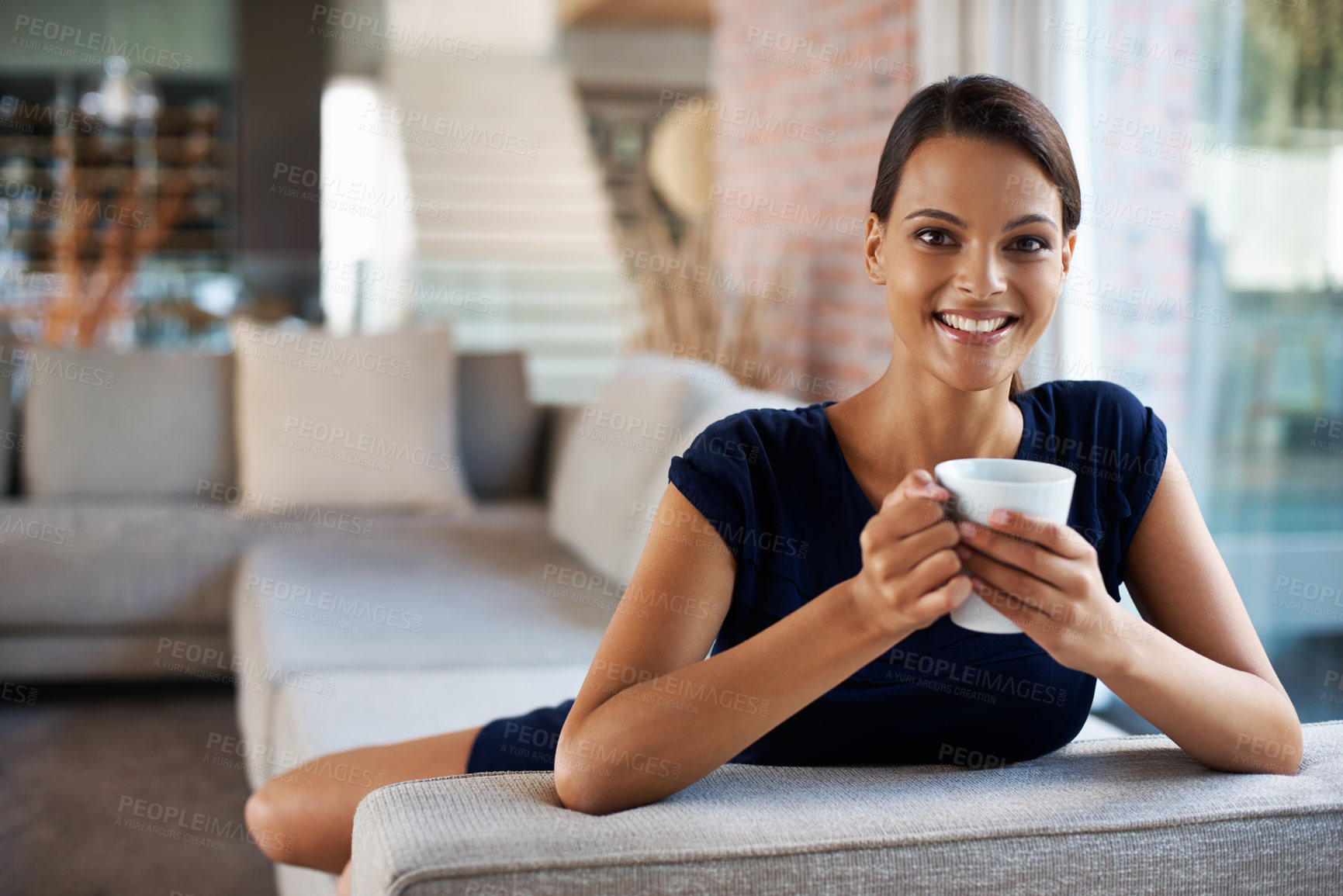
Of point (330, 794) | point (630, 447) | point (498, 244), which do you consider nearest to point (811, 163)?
point (630, 447)

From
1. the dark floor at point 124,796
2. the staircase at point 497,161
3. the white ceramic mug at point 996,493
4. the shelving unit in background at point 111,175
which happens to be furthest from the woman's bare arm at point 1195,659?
the shelving unit in background at point 111,175

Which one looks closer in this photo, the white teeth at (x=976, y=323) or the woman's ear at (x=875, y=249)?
the white teeth at (x=976, y=323)

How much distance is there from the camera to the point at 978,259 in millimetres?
959

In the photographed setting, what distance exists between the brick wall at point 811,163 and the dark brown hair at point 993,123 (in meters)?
2.12

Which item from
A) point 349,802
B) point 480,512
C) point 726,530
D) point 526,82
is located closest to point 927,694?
point 726,530

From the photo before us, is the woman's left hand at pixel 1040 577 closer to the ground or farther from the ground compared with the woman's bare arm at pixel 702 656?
farther from the ground

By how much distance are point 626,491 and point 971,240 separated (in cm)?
164

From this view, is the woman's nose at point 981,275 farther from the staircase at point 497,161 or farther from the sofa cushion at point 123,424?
the staircase at point 497,161

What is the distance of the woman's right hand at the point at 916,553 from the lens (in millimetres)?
761

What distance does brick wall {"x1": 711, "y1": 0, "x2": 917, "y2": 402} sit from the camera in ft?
10.8

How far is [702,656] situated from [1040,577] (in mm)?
315

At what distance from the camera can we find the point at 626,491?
255 centimetres

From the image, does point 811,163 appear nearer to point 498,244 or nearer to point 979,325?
point 979,325

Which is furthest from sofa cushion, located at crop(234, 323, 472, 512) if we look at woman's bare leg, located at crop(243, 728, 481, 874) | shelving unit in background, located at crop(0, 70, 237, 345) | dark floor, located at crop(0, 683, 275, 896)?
A: shelving unit in background, located at crop(0, 70, 237, 345)
